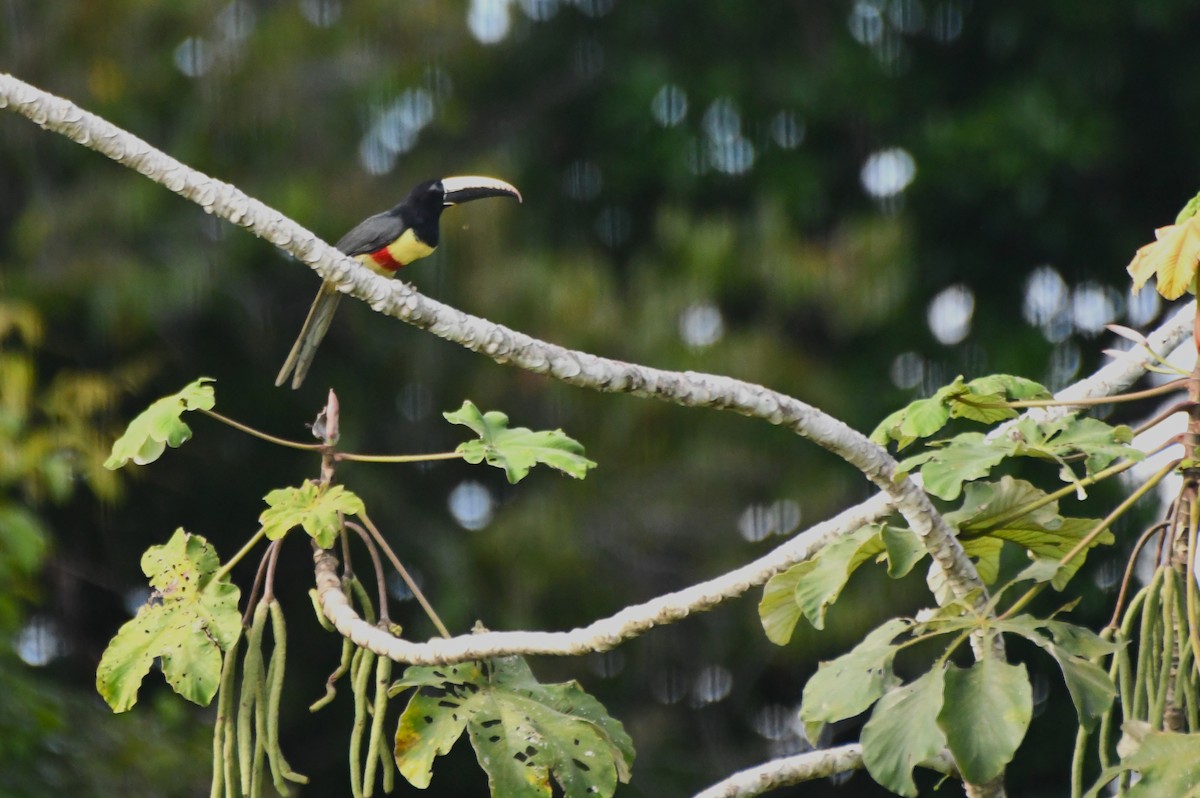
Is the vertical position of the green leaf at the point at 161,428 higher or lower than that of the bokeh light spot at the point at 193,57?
lower

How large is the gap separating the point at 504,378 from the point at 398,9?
1.39 meters

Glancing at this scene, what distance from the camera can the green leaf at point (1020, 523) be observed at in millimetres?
1709

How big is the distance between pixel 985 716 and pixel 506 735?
60 cm

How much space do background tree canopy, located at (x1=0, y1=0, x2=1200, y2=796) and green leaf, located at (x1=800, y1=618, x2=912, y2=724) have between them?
3208 mm

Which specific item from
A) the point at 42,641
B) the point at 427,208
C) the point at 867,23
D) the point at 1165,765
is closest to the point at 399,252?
the point at 427,208

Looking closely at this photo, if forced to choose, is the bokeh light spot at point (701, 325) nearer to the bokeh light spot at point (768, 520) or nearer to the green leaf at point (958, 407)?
the bokeh light spot at point (768, 520)

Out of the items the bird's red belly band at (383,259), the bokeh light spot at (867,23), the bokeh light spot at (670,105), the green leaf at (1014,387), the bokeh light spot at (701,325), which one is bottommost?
the green leaf at (1014,387)

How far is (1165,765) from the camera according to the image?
1.39 m

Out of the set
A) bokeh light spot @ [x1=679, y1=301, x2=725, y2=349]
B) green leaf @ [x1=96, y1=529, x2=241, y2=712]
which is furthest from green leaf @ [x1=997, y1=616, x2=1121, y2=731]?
bokeh light spot @ [x1=679, y1=301, x2=725, y2=349]

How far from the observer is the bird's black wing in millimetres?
3623

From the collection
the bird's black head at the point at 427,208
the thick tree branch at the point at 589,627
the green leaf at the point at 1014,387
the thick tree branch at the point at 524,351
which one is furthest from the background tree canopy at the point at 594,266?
the green leaf at the point at 1014,387

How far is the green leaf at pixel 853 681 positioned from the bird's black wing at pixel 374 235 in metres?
2.28

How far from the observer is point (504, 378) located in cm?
553

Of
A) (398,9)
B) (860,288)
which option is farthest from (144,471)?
(860,288)
